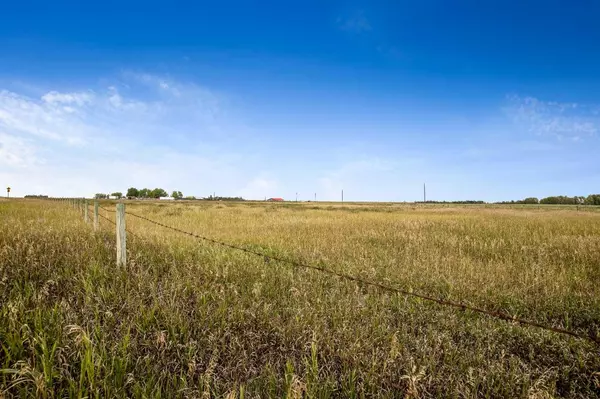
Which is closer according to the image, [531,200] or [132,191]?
[531,200]

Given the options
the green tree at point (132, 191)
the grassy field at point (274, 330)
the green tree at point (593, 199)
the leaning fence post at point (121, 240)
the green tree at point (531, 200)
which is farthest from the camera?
the green tree at point (132, 191)

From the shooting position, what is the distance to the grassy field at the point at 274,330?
2816mm

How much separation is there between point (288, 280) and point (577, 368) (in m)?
4.04

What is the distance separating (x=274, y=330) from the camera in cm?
387

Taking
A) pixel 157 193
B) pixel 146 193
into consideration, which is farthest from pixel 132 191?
pixel 157 193

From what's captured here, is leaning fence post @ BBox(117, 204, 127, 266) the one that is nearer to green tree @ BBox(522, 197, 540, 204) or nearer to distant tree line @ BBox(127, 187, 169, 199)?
green tree @ BBox(522, 197, 540, 204)

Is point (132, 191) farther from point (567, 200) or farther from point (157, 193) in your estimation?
point (567, 200)

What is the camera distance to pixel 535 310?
16.2 ft

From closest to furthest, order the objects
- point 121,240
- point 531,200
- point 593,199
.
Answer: point 121,240 < point 593,199 < point 531,200

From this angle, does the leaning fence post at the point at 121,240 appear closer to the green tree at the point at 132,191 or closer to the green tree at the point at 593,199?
the green tree at the point at 593,199

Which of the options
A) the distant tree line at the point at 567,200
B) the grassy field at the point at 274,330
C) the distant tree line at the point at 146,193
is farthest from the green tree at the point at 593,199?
the distant tree line at the point at 146,193

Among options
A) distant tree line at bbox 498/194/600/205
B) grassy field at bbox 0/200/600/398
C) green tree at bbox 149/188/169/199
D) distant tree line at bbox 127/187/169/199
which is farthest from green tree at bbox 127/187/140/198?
distant tree line at bbox 498/194/600/205

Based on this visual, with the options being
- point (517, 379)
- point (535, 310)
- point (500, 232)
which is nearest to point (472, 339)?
point (517, 379)

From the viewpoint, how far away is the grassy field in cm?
282
